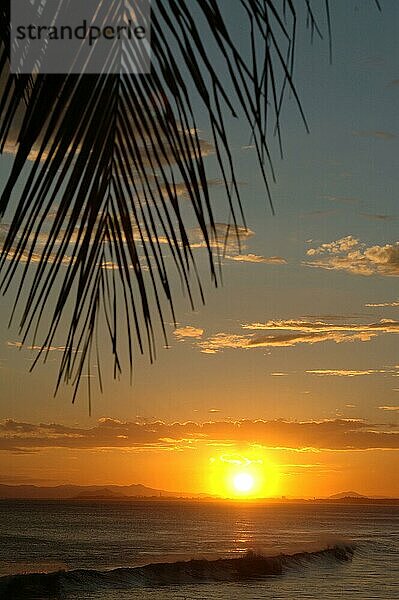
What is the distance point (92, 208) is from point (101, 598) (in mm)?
33946

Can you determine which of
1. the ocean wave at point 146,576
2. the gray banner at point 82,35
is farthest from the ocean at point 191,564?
the gray banner at point 82,35

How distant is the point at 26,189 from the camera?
701mm

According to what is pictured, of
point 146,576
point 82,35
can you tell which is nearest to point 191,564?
point 146,576

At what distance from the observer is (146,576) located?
128 ft

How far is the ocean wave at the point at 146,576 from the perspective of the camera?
35.3 meters

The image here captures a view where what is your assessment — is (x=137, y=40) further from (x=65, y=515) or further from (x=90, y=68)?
(x=65, y=515)

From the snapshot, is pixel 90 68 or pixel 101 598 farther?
pixel 101 598

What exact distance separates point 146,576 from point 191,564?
3488 millimetres

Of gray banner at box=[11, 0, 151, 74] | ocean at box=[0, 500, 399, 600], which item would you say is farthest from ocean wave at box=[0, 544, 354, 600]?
gray banner at box=[11, 0, 151, 74]

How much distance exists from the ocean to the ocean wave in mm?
44

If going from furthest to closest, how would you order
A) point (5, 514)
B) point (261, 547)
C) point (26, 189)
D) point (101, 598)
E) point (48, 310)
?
Result: point (5, 514) < point (261, 547) < point (101, 598) < point (48, 310) < point (26, 189)

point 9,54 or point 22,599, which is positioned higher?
point 9,54

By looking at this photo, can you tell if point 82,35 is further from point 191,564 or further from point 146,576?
point 191,564

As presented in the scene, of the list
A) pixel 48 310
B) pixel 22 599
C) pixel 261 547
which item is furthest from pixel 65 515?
pixel 48 310
